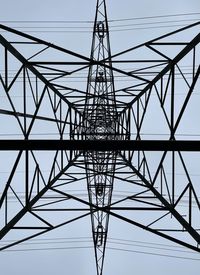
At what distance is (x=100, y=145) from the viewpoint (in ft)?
21.0

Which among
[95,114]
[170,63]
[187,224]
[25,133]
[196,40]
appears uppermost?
[95,114]

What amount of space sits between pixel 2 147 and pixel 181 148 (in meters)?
2.85

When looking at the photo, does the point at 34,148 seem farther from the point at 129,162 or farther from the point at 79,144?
the point at 129,162

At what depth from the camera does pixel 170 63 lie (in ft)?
33.3

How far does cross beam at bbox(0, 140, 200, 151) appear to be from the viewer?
20.2ft

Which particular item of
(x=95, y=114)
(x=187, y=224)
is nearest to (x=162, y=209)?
(x=187, y=224)

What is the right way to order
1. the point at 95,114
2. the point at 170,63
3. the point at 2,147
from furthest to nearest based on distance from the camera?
the point at 95,114, the point at 170,63, the point at 2,147

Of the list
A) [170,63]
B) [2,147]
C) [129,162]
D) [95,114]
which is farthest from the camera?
[95,114]

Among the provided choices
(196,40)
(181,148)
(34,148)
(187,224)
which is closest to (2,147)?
(34,148)

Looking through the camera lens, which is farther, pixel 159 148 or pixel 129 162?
pixel 129 162

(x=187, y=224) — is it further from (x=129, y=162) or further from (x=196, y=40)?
(x=129, y=162)

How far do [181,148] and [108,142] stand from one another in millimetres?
1192

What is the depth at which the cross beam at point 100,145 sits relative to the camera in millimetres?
6164

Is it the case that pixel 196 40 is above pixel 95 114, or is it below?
below
